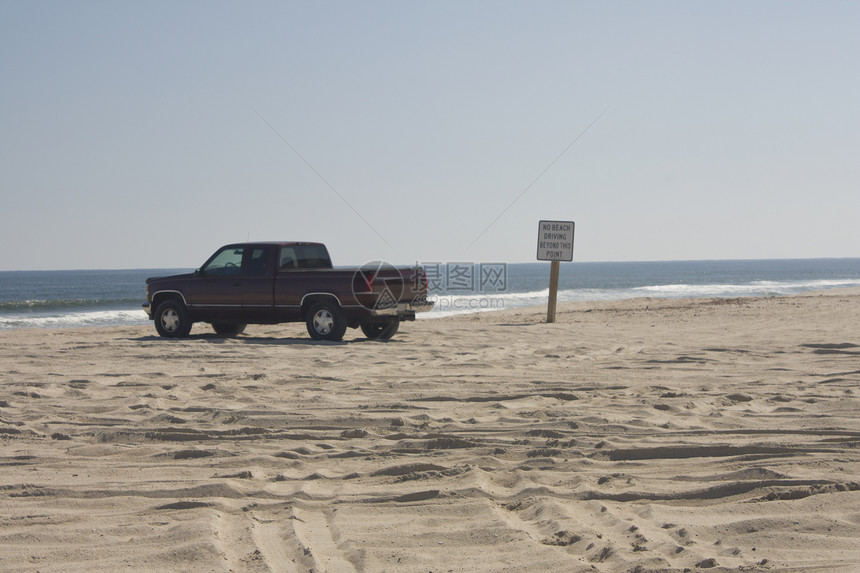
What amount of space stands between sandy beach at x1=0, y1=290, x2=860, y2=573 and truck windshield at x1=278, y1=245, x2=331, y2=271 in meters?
3.64

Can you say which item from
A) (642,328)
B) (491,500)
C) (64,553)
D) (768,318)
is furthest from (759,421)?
(768,318)

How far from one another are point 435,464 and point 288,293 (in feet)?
28.4

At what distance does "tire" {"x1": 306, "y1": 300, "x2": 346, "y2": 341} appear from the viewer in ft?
43.2

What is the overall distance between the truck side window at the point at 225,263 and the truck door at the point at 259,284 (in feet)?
0.78

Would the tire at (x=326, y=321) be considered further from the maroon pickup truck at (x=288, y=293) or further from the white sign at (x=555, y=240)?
the white sign at (x=555, y=240)

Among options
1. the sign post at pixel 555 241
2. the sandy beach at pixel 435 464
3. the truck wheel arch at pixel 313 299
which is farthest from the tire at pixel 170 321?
the sign post at pixel 555 241

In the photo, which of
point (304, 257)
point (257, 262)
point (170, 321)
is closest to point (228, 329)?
point (170, 321)

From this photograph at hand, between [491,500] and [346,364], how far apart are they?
5945 mm

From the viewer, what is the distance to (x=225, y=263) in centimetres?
1412

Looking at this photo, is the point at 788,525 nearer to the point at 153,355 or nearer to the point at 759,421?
the point at 759,421

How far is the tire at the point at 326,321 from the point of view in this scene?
13180 millimetres

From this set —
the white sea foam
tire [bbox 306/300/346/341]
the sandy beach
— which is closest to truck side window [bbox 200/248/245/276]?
tire [bbox 306/300/346/341]

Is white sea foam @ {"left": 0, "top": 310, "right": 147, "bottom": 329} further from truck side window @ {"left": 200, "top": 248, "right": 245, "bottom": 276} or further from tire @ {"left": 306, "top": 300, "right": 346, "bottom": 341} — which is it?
tire @ {"left": 306, "top": 300, "right": 346, "bottom": 341}

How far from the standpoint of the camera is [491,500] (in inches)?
177
